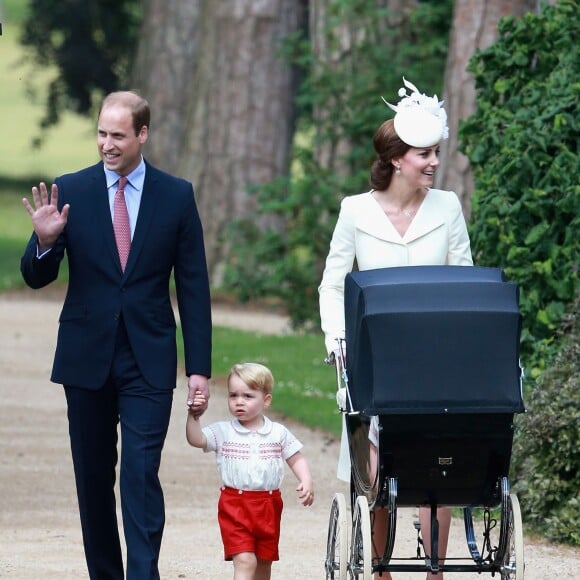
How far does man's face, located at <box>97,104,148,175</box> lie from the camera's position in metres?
5.74

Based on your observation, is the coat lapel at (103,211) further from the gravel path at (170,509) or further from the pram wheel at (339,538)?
the gravel path at (170,509)

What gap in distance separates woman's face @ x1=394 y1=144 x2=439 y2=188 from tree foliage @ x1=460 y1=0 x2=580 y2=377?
3314mm

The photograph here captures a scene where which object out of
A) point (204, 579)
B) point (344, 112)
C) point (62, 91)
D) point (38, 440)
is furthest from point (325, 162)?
point (62, 91)

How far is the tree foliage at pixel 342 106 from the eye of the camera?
17969mm

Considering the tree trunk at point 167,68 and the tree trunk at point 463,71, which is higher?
the tree trunk at point 167,68

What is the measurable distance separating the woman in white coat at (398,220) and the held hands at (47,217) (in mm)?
910

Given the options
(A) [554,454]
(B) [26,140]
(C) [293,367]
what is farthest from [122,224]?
(B) [26,140]

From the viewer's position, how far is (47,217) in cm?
572

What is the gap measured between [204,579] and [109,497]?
1193 millimetres

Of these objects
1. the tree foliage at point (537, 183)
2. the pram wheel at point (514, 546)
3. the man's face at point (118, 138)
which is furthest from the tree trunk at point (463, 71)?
the pram wheel at point (514, 546)

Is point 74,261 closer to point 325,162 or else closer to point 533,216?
point 533,216

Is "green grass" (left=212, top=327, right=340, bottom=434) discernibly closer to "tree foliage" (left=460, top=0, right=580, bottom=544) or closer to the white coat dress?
"tree foliage" (left=460, top=0, right=580, bottom=544)

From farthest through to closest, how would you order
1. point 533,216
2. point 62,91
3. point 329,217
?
point 62,91
point 329,217
point 533,216

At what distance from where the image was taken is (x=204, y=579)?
23.0 feet
